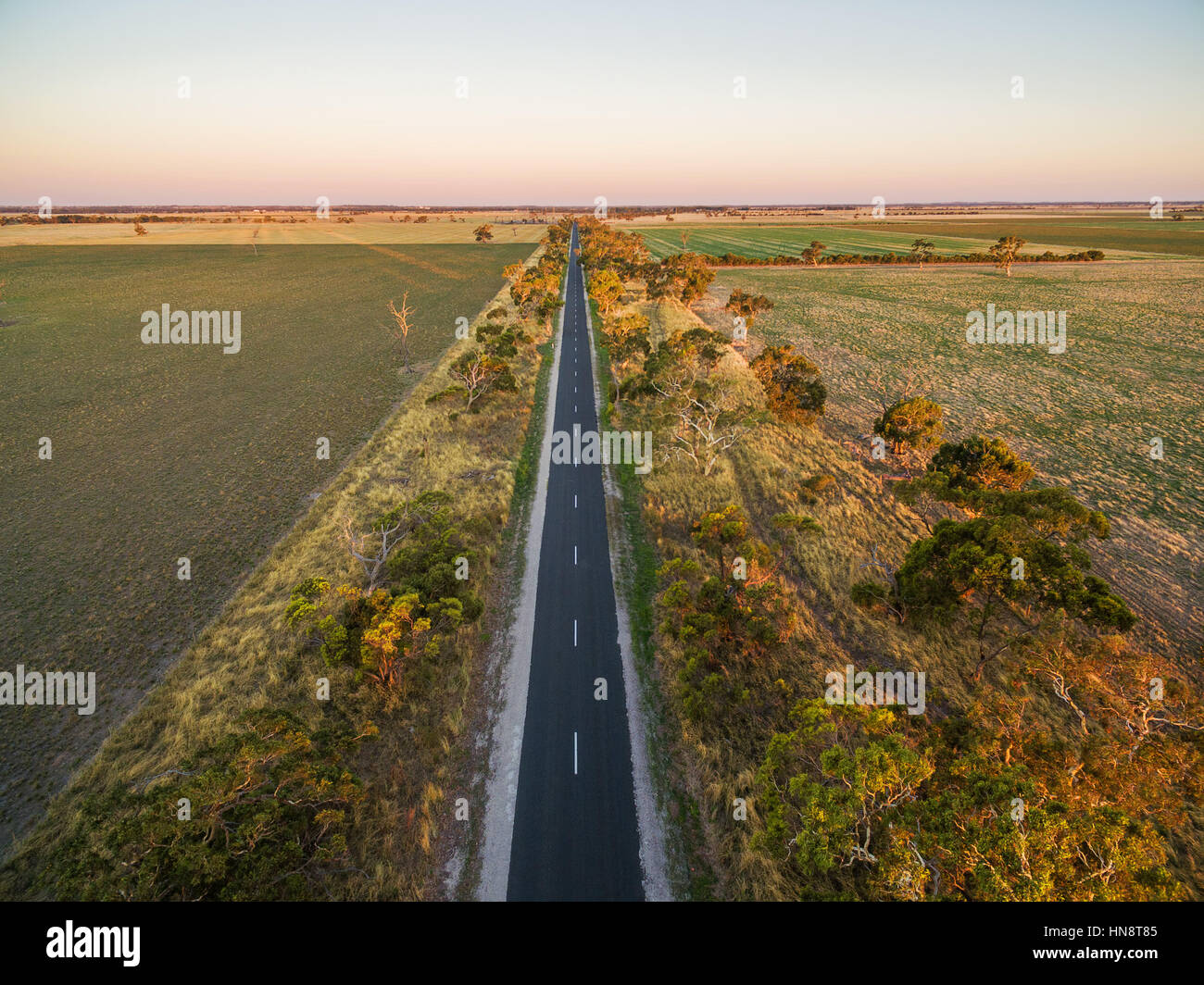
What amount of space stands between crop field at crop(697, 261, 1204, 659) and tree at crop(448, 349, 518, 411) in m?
31.7

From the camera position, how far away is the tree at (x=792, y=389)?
4506 cm

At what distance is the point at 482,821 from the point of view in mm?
16266

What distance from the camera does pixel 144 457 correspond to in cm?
3975

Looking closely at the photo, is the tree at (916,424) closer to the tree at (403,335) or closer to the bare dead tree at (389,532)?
the bare dead tree at (389,532)

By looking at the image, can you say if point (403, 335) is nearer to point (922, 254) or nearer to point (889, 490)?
point (889, 490)

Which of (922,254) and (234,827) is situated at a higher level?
(922,254)

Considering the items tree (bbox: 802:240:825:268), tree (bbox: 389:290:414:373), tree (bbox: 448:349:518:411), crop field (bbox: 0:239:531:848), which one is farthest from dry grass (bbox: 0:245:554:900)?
tree (bbox: 802:240:825:268)

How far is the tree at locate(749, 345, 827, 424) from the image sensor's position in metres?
45.1

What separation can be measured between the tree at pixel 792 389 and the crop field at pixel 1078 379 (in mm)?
3772

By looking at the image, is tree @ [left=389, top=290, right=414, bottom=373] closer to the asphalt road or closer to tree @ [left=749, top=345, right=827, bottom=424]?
tree @ [left=749, top=345, right=827, bottom=424]

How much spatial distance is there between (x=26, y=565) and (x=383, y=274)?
119620 mm

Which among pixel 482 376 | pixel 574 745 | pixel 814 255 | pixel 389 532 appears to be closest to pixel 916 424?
pixel 574 745

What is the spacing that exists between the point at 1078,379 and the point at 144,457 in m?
95.1

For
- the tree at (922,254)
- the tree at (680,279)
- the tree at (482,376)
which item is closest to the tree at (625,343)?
the tree at (482,376)
